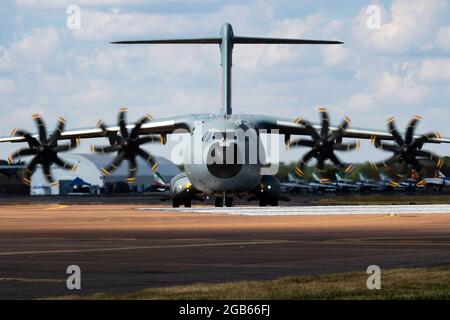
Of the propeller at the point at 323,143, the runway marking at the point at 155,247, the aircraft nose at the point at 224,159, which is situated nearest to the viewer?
the runway marking at the point at 155,247

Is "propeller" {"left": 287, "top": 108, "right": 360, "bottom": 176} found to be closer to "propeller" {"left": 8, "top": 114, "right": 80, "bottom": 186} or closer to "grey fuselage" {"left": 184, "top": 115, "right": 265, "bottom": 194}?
"grey fuselage" {"left": 184, "top": 115, "right": 265, "bottom": 194}

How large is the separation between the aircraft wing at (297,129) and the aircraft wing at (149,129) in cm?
384

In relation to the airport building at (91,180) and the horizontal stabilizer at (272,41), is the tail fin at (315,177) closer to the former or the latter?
the airport building at (91,180)

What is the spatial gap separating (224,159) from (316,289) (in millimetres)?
43680

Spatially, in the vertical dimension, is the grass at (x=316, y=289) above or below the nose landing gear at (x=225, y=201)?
above

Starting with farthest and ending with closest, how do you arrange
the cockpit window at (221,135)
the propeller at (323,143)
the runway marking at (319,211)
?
the propeller at (323,143) < the cockpit window at (221,135) < the runway marking at (319,211)

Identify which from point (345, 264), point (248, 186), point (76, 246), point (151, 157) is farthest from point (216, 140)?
point (345, 264)

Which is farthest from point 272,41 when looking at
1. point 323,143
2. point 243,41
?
point 323,143

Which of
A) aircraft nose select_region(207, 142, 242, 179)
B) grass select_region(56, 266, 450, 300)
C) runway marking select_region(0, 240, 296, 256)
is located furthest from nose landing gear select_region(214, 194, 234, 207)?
grass select_region(56, 266, 450, 300)

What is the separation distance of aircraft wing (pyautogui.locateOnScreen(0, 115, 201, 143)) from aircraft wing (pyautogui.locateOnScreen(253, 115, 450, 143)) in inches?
151

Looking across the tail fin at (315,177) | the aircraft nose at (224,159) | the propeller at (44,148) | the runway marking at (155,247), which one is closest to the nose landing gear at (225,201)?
the aircraft nose at (224,159)

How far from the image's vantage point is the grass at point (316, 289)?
1672cm
